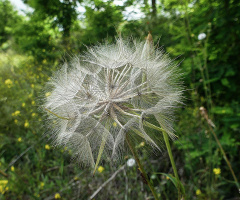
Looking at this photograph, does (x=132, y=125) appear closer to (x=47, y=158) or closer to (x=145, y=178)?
(x=145, y=178)

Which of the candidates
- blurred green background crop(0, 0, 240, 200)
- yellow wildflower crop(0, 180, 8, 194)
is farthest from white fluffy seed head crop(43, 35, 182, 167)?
yellow wildflower crop(0, 180, 8, 194)

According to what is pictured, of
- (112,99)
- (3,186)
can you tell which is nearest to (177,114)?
(112,99)

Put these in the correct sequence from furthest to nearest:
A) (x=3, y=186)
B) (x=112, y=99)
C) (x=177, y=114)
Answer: (x=3, y=186) < (x=177, y=114) < (x=112, y=99)

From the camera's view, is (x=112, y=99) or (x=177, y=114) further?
(x=177, y=114)

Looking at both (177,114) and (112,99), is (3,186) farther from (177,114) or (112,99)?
(177,114)

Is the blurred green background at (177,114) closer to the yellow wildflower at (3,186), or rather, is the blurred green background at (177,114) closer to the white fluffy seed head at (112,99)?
the yellow wildflower at (3,186)

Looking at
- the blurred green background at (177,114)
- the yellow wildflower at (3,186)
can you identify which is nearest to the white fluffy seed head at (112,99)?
the blurred green background at (177,114)
